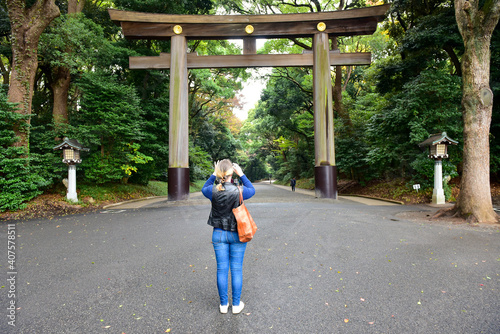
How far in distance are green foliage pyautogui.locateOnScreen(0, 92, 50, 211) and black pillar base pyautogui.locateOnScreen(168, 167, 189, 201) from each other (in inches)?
165

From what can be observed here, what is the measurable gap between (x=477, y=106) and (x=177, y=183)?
31.9 ft

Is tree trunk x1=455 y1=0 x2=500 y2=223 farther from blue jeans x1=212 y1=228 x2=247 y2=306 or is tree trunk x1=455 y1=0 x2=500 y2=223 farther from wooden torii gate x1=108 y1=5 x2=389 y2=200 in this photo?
blue jeans x1=212 y1=228 x2=247 y2=306

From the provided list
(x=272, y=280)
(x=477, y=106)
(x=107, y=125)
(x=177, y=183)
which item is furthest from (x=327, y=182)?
(x=107, y=125)

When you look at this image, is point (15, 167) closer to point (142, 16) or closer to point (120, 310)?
point (142, 16)

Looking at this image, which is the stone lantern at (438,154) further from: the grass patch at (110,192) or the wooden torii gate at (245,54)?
the grass patch at (110,192)

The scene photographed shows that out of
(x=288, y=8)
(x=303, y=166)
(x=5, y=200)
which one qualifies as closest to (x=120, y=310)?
(x=5, y=200)

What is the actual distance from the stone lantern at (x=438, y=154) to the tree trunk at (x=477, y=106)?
3084 millimetres

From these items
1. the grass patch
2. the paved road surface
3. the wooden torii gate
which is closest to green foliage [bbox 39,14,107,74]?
the wooden torii gate

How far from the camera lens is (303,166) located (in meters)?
26.9

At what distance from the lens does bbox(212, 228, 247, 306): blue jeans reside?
247 centimetres

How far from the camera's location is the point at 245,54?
10805 millimetres

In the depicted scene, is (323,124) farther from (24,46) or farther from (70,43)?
(24,46)

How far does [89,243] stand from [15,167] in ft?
18.9

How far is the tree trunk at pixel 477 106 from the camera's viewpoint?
6523 millimetres
